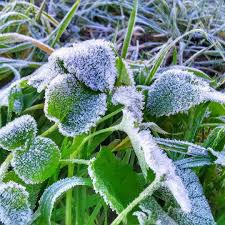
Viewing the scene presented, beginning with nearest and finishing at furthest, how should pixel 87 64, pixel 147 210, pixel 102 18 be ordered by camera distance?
pixel 147 210 < pixel 87 64 < pixel 102 18

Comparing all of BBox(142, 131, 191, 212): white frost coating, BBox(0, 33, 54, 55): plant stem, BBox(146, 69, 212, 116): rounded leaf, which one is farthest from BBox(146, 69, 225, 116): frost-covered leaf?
BBox(0, 33, 54, 55): plant stem

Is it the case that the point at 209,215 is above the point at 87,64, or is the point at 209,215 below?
below

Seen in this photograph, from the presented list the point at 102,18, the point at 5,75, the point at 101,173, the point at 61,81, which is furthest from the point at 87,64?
the point at 102,18

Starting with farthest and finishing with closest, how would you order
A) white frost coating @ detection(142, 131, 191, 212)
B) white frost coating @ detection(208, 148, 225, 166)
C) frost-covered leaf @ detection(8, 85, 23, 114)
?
frost-covered leaf @ detection(8, 85, 23, 114) < white frost coating @ detection(208, 148, 225, 166) < white frost coating @ detection(142, 131, 191, 212)

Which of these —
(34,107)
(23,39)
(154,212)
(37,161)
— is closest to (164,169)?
(154,212)

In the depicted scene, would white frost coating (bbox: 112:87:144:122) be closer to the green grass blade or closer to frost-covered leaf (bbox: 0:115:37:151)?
frost-covered leaf (bbox: 0:115:37:151)

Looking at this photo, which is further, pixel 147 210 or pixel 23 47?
pixel 23 47

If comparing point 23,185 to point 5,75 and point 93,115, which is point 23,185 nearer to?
point 93,115

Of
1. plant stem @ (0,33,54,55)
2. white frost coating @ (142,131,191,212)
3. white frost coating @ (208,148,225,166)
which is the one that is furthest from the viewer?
plant stem @ (0,33,54,55)
